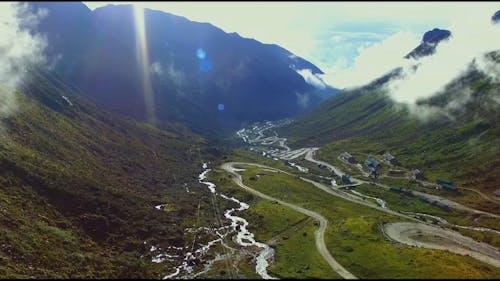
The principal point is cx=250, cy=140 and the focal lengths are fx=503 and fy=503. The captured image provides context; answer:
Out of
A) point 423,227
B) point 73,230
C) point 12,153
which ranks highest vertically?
point 12,153

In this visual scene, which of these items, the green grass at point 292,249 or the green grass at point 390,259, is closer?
A: the green grass at point 390,259

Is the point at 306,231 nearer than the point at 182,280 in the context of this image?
No

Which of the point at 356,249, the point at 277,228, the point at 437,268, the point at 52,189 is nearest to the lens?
the point at 437,268

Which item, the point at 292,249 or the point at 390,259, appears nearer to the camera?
the point at 390,259

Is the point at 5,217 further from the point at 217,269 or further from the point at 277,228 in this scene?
the point at 277,228

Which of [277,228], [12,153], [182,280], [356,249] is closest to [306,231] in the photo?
[277,228]

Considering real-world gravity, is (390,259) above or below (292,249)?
above

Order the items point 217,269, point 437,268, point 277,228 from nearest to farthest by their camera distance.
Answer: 1. point 437,268
2. point 217,269
3. point 277,228

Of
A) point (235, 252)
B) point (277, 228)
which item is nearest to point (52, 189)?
point (235, 252)

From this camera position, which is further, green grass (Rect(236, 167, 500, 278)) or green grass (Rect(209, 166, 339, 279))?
green grass (Rect(209, 166, 339, 279))

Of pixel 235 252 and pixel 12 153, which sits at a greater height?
pixel 12 153
